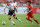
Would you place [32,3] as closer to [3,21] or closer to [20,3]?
[20,3]

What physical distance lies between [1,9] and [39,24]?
5.26 ft

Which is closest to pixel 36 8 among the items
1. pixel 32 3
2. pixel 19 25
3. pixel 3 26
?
pixel 32 3

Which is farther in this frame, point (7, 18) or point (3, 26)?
point (7, 18)

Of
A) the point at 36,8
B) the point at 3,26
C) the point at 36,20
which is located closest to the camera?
the point at 3,26

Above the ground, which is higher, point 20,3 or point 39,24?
point 20,3

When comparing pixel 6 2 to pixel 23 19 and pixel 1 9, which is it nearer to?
pixel 1 9

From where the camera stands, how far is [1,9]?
6.08m

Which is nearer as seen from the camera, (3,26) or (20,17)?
(3,26)

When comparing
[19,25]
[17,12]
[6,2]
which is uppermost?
[6,2]

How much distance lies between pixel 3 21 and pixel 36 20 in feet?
4.18

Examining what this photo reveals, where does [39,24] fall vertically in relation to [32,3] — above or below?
below

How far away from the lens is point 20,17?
237 inches

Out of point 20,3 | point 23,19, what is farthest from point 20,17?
point 20,3

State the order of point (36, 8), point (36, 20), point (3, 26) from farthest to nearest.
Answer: point (36, 8) → point (36, 20) → point (3, 26)
